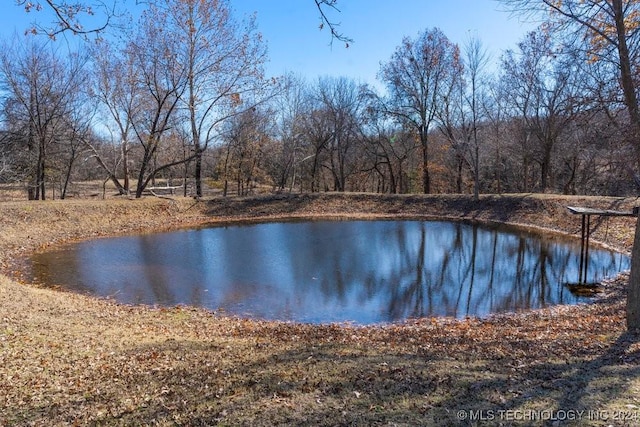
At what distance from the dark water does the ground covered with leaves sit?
852 millimetres

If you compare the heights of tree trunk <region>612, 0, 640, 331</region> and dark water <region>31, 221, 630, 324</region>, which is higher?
tree trunk <region>612, 0, 640, 331</region>

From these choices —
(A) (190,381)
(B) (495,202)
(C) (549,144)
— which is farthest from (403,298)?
(C) (549,144)

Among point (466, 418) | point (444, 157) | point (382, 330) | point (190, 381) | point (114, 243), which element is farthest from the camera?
point (444, 157)

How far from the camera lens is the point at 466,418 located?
129 inches

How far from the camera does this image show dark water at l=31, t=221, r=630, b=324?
9.26 metres

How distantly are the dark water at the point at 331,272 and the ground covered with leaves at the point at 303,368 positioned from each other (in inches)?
33.5

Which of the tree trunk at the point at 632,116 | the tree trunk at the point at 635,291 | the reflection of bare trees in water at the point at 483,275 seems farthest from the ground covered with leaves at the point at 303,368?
the reflection of bare trees in water at the point at 483,275

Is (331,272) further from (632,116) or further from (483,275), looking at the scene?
(632,116)

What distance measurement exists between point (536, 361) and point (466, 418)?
6.27 ft

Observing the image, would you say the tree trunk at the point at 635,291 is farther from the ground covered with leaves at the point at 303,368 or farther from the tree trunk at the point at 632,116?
the ground covered with leaves at the point at 303,368

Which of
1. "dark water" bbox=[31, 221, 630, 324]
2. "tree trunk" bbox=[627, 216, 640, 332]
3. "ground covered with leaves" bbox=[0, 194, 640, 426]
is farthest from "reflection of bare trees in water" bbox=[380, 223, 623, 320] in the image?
"tree trunk" bbox=[627, 216, 640, 332]

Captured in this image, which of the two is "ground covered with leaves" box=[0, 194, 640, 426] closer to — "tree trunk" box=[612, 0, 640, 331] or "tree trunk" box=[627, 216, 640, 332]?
"tree trunk" box=[627, 216, 640, 332]

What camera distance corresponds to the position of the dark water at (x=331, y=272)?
Result: 9.26m

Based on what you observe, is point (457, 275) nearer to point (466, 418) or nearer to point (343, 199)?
point (466, 418)
